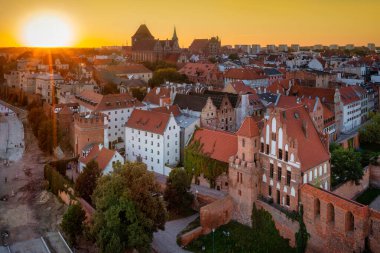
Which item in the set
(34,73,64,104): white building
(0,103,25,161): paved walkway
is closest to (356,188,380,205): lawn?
(0,103,25,161): paved walkway

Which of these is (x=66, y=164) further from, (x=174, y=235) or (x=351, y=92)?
(x=351, y=92)

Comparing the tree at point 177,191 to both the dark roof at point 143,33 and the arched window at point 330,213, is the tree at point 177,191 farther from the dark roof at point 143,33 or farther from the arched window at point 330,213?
the dark roof at point 143,33

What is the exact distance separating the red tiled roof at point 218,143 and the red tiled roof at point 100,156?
31.4ft

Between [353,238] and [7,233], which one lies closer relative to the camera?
[353,238]

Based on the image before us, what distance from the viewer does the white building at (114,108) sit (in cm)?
6288

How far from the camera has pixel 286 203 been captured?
3806 centimetres

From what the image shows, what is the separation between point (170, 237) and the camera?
39.3 meters

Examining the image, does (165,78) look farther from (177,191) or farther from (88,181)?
(177,191)

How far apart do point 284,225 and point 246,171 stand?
559 cm

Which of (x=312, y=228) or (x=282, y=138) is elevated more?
(x=282, y=138)

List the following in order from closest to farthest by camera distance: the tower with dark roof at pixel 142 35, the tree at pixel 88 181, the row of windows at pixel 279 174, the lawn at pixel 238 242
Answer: the lawn at pixel 238 242 → the row of windows at pixel 279 174 → the tree at pixel 88 181 → the tower with dark roof at pixel 142 35

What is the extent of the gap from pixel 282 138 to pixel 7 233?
27.4 m

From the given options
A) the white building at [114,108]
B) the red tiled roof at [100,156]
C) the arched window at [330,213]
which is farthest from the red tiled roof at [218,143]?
the white building at [114,108]

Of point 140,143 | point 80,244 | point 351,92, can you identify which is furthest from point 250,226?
point 351,92
